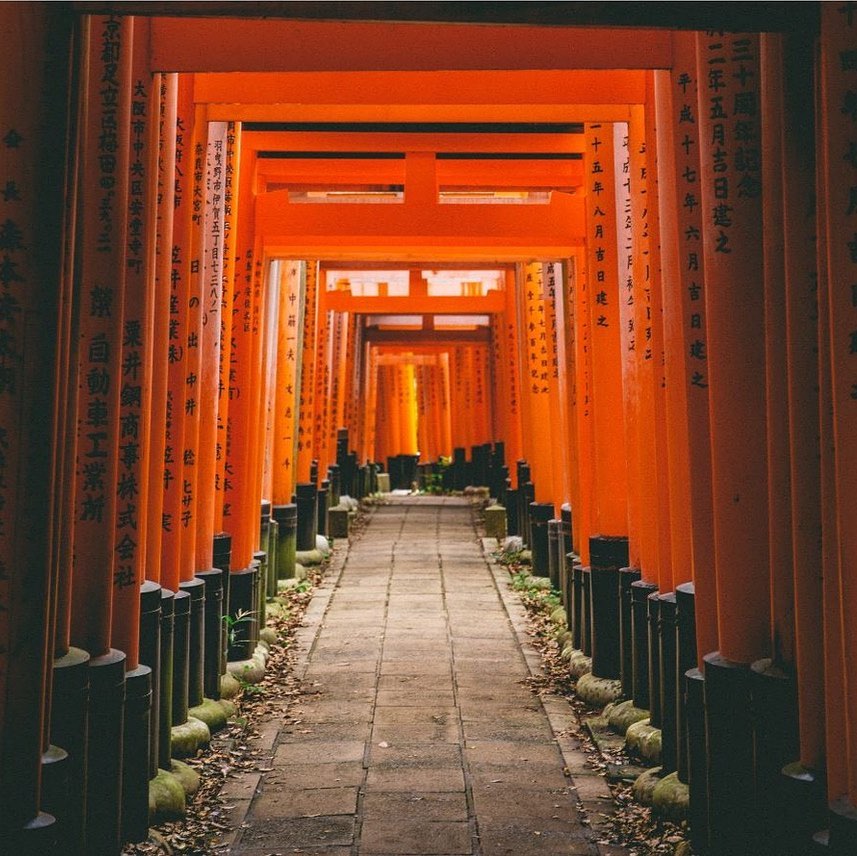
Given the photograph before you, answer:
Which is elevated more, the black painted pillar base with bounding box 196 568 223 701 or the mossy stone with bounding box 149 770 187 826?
the black painted pillar base with bounding box 196 568 223 701

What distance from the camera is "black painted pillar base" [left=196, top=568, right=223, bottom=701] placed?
604cm

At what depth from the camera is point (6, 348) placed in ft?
9.32

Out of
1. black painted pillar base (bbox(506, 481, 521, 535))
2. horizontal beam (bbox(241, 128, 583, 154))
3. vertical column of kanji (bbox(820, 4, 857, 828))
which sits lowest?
black painted pillar base (bbox(506, 481, 521, 535))

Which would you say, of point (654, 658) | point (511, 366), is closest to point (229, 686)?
point (654, 658)

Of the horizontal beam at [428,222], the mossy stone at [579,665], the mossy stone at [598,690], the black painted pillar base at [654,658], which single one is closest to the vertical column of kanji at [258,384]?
the horizontal beam at [428,222]

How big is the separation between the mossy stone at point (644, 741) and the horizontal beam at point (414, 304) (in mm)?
10672

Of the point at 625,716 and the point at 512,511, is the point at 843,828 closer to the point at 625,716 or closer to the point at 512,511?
the point at 625,716

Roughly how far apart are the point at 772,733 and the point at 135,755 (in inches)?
101

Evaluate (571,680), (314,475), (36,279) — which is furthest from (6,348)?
(314,475)

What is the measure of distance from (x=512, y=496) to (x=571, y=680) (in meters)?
7.55

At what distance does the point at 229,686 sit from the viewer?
6527 millimetres

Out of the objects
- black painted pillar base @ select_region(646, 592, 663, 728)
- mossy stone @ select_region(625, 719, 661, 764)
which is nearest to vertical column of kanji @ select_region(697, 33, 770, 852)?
black painted pillar base @ select_region(646, 592, 663, 728)

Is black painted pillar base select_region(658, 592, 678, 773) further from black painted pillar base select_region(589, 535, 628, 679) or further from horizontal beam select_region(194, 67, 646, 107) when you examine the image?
horizontal beam select_region(194, 67, 646, 107)

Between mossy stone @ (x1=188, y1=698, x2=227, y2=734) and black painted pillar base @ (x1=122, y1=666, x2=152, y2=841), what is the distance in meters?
1.56
